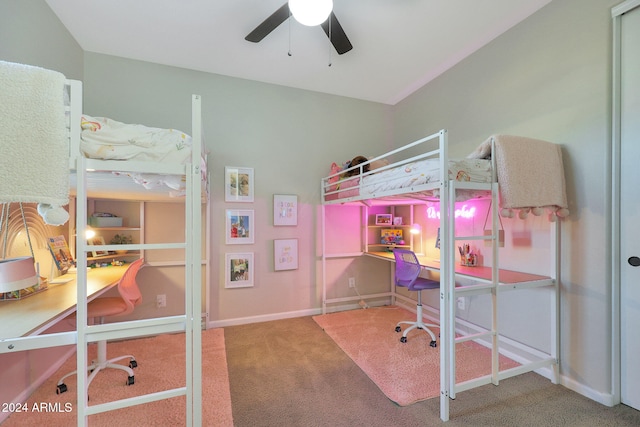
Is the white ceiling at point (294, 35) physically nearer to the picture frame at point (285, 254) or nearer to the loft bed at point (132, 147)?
the loft bed at point (132, 147)

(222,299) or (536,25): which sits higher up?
(536,25)

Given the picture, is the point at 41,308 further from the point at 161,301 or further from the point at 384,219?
the point at 384,219

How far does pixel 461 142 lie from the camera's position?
287 centimetres

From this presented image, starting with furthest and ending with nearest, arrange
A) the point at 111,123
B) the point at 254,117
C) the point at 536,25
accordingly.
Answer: the point at 254,117, the point at 536,25, the point at 111,123

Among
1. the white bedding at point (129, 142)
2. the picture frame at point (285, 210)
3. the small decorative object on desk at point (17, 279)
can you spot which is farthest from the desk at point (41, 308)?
the picture frame at point (285, 210)

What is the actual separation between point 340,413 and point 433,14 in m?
3.09

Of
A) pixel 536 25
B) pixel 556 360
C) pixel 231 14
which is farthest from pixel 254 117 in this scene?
pixel 556 360

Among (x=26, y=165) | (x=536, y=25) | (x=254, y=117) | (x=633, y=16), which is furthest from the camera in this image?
(x=254, y=117)

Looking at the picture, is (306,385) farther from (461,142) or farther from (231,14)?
(231,14)

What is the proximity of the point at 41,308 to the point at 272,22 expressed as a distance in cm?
232

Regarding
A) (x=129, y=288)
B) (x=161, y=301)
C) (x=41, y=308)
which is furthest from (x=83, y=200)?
(x=161, y=301)

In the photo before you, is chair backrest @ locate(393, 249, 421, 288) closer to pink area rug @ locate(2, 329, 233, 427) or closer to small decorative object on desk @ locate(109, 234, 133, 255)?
pink area rug @ locate(2, 329, 233, 427)

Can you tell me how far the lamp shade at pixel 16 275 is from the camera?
61.0 inches

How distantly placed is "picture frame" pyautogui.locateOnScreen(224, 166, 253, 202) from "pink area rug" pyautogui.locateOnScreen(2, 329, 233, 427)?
155 cm
